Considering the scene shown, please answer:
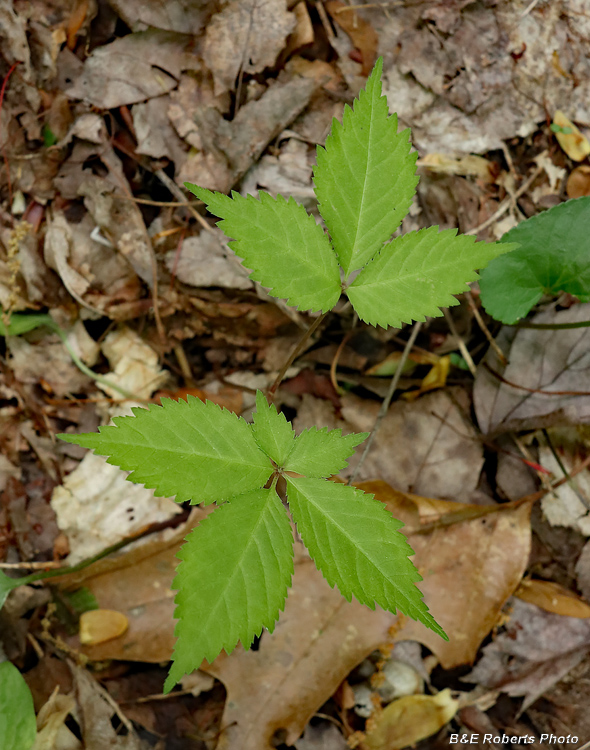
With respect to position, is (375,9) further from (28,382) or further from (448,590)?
(448,590)

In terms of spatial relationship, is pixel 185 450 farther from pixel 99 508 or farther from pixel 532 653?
pixel 532 653

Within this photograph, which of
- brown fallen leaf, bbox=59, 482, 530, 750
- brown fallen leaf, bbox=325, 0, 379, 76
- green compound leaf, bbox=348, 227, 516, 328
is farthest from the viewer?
brown fallen leaf, bbox=325, 0, 379, 76

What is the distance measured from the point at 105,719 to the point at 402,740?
108 cm

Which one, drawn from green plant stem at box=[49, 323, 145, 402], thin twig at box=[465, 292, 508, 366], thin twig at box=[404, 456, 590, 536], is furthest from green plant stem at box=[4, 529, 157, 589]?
thin twig at box=[465, 292, 508, 366]

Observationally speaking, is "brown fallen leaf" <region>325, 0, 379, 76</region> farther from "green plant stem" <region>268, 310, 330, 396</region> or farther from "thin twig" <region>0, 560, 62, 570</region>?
"thin twig" <region>0, 560, 62, 570</region>

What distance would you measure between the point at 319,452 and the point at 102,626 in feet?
3.86

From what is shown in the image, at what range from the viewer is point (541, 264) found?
1.72 meters

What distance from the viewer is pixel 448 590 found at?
1916 millimetres

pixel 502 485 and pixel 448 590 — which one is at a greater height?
pixel 502 485

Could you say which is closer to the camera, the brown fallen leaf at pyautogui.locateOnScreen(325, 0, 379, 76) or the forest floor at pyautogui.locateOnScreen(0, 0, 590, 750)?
the forest floor at pyautogui.locateOnScreen(0, 0, 590, 750)

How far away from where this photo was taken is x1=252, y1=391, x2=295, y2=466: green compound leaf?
1322 mm

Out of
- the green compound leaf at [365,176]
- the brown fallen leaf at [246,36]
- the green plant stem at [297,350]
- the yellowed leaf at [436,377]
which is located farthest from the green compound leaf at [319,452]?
the brown fallen leaf at [246,36]

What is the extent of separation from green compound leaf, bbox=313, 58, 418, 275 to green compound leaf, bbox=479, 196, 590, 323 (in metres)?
0.57

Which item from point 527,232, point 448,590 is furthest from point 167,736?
point 527,232
